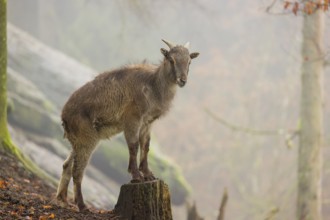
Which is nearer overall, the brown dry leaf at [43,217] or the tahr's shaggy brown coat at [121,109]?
the brown dry leaf at [43,217]

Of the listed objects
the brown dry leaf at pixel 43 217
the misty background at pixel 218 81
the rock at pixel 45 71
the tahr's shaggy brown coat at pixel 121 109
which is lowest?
the brown dry leaf at pixel 43 217

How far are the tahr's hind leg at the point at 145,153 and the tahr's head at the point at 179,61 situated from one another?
96 cm

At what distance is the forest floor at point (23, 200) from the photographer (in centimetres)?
597

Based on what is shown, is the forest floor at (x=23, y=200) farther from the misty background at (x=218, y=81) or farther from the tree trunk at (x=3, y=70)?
the misty background at (x=218, y=81)

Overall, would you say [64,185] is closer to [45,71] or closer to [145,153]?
[145,153]

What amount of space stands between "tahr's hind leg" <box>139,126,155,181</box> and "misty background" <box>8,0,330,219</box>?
19.4 metres

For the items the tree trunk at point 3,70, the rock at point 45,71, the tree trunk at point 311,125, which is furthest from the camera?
the rock at point 45,71

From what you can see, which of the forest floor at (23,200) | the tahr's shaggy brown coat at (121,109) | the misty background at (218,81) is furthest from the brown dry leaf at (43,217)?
the misty background at (218,81)

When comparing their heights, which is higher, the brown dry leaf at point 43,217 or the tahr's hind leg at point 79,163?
the tahr's hind leg at point 79,163

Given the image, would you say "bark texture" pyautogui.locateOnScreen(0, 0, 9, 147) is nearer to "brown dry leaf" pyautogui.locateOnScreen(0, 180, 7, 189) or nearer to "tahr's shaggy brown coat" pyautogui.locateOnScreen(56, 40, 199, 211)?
"brown dry leaf" pyautogui.locateOnScreen(0, 180, 7, 189)

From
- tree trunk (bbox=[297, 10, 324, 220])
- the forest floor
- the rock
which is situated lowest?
the forest floor

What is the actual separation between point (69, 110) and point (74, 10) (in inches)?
1179

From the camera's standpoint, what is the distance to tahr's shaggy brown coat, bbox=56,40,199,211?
6.86m

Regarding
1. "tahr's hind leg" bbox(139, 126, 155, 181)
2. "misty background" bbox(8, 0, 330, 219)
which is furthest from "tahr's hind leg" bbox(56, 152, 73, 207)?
"misty background" bbox(8, 0, 330, 219)
